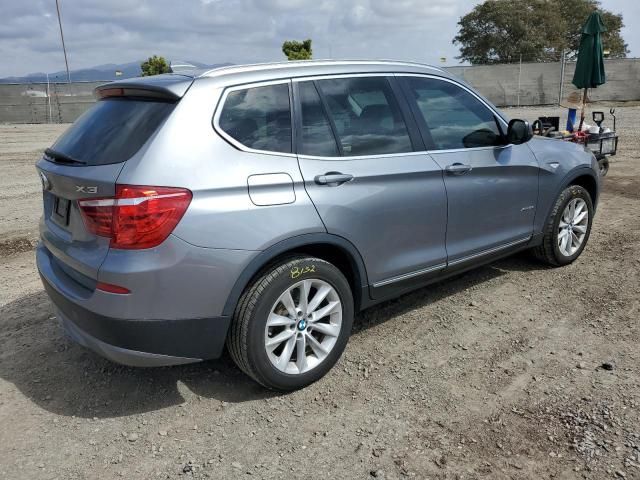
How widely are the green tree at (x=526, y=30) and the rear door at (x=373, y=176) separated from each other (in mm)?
46301

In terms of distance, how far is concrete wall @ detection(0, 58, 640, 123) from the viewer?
25.6m

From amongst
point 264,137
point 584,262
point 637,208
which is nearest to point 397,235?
point 264,137

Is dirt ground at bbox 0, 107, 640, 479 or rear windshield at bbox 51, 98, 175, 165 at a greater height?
rear windshield at bbox 51, 98, 175, 165

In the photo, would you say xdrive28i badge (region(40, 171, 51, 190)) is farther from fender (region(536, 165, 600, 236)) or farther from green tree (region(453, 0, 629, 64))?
green tree (region(453, 0, 629, 64))

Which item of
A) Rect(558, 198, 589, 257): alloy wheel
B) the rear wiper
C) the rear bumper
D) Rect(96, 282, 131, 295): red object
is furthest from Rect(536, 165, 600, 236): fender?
the rear wiper

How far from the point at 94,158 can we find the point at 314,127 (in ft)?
3.92

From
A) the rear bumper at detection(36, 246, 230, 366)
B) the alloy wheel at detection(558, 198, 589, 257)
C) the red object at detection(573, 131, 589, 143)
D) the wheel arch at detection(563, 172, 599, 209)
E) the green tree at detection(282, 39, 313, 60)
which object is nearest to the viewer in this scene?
the rear bumper at detection(36, 246, 230, 366)

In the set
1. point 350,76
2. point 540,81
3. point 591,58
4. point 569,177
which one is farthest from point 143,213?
point 540,81

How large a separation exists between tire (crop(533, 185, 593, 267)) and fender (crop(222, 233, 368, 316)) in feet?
7.36

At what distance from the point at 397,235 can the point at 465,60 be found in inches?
1996

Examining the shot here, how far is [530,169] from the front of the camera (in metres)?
4.41

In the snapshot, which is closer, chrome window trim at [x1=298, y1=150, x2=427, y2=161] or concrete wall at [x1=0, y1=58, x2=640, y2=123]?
chrome window trim at [x1=298, y1=150, x2=427, y2=161]

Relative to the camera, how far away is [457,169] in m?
3.80

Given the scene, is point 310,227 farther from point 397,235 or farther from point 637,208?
point 637,208
